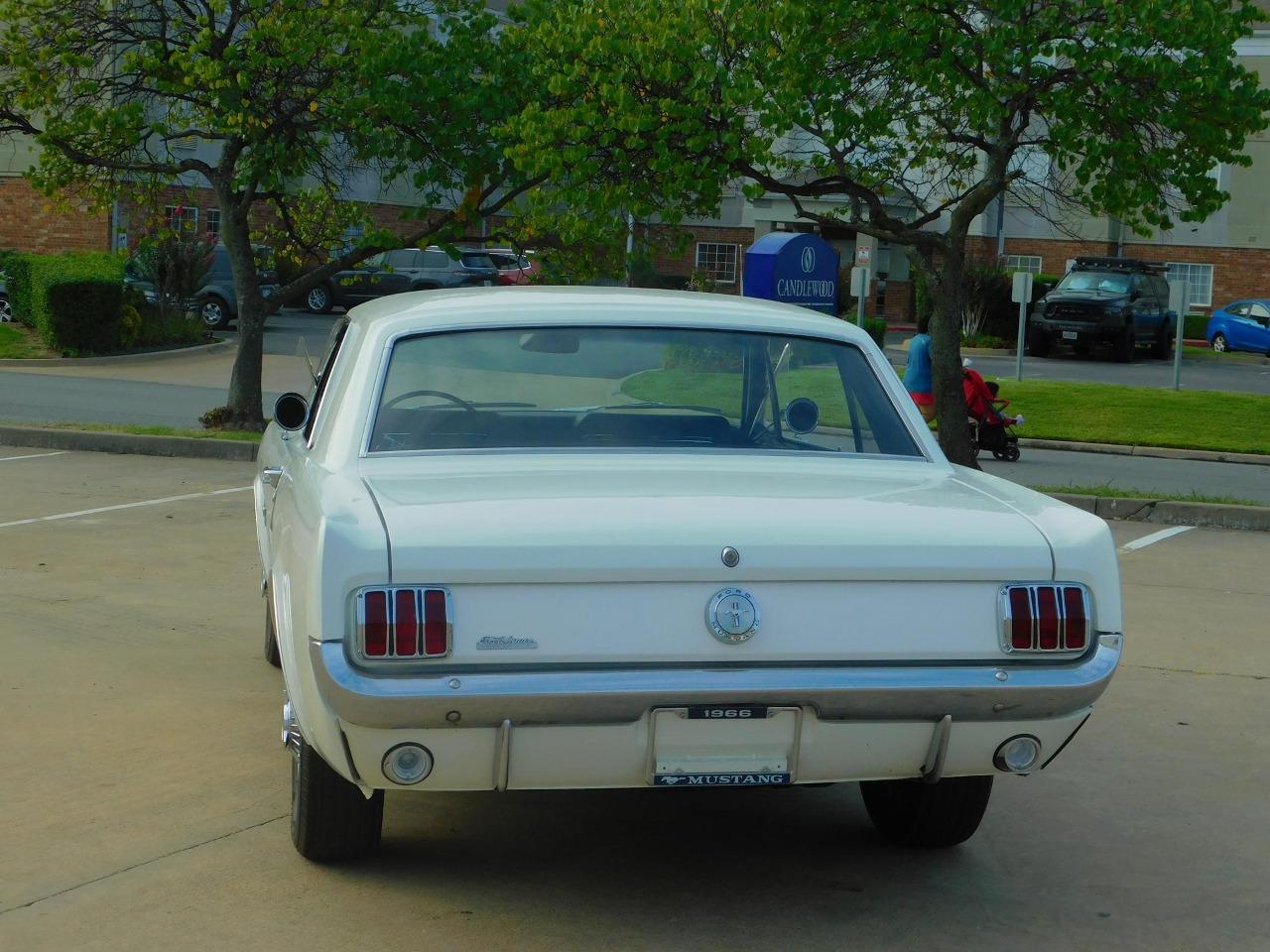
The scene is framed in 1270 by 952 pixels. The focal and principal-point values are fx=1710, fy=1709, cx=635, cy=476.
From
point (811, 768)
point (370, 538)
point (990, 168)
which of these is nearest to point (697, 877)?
point (811, 768)

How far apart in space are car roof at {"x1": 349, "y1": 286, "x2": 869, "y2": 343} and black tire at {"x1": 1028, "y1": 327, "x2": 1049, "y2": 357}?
108 feet

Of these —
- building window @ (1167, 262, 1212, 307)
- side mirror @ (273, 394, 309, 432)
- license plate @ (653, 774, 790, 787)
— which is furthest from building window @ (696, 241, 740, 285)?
license plate @ (653, 774, 790, 787)

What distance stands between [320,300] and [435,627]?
130ft

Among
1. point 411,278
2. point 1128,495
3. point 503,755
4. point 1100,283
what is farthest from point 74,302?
point 503,755

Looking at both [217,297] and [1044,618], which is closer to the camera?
[1044,618]

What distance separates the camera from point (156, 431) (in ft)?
55.0

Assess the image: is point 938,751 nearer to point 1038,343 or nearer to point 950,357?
point 950,357

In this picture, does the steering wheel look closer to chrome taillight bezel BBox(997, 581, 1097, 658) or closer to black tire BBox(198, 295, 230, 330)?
chrome taillight bezel BBox(997, 581, 1097, 658)

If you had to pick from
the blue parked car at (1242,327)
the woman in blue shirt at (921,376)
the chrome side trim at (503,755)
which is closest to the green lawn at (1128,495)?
the woman in blue shirt at (921,376)

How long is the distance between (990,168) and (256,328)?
25.3 ft

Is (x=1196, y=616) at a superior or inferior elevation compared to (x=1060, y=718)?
inferior

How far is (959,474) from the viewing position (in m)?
5.26

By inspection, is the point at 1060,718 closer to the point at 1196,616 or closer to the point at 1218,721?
the point at 1218,721

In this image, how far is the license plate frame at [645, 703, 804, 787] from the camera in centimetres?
411
